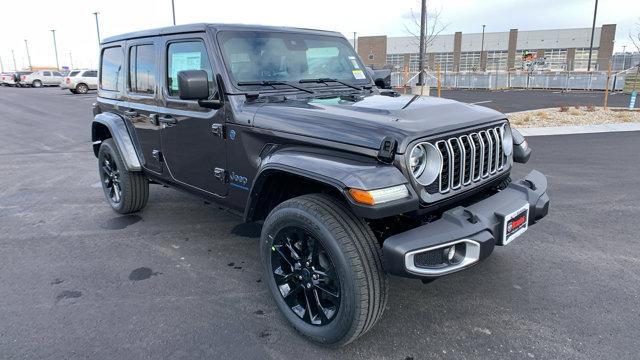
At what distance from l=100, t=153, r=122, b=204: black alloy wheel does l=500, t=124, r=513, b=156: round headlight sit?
382 cm

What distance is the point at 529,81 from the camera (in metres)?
29.7

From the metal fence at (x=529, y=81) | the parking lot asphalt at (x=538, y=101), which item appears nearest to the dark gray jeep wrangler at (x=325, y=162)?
the parking lot asphalt at (x=538, y=101)

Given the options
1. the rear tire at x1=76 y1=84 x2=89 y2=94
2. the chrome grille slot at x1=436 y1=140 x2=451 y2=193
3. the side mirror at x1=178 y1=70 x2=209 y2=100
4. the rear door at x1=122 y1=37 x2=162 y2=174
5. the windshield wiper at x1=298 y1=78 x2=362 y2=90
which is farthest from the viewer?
the rear tire at x1=76 y1=84 x2=89 y2=94

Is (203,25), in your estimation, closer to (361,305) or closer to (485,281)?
(361,305)

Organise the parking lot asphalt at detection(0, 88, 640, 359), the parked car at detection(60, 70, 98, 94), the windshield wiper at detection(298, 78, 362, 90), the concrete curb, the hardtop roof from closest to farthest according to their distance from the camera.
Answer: the parking lot asphalt at detection(0, 88, 640, 359) → the hardtop roof → the windshield wiper at detection(298, 78, 362, 90) → the concrete curb → the parked car at detection(60, 70, 98, 94)

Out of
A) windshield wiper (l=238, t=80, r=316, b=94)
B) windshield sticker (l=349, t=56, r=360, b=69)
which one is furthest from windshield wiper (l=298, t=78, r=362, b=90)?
windshield sticker (l=349, t=56, r=360, b=69)

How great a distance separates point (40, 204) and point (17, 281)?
235 cm

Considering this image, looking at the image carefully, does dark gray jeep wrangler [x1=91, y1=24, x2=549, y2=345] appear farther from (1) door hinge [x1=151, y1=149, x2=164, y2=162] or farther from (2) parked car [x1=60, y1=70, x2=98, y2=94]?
(2) parked car [x1=60, y1=70, x2=98, y2=94]

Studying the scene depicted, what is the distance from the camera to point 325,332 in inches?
105

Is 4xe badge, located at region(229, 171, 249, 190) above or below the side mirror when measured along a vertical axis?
below

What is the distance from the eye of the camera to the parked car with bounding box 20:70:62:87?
42281 mm

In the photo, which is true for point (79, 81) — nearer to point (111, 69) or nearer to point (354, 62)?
point (111, 69)

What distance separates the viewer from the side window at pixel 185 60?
3471 millimetres

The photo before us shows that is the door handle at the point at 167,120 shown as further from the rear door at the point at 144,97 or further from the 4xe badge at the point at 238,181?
the 4xe badge at the point at 238,181
